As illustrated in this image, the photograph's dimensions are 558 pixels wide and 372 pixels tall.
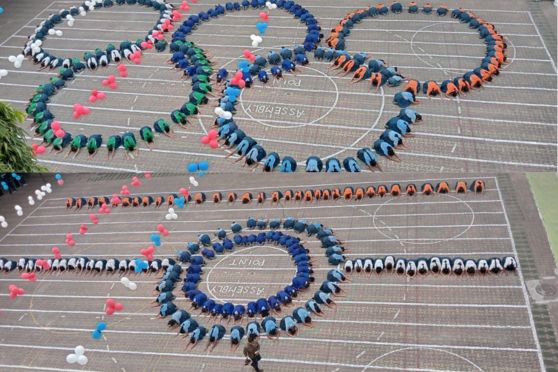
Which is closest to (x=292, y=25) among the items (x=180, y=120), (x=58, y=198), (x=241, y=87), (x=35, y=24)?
(x=241, y=87)

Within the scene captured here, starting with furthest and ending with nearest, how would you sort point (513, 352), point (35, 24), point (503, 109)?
point (35, 24) → point (503, 109) → point (513, 352)

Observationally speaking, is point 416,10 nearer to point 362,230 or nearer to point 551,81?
point 551,81

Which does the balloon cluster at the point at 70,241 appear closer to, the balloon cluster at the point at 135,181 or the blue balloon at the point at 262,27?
the balloon cluster at the point at 135,181

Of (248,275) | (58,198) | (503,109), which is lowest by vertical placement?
(58,198)

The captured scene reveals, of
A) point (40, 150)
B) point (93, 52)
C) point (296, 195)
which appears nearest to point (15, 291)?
point (40, 150)

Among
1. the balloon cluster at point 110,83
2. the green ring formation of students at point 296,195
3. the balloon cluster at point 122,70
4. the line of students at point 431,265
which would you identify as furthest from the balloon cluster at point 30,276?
the line of students at point 431,265
